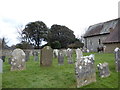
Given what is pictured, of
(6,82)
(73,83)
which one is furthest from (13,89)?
(73,83)

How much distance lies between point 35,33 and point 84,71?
48.0 m

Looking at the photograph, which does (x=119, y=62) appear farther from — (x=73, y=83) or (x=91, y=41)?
(x=91, y=41)

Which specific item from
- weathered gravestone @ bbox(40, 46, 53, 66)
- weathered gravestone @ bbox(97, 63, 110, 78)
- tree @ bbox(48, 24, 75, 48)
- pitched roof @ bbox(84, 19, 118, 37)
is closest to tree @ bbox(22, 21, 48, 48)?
tree @ bbox(48, 24, 75, 48)

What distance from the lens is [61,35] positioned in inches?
2173

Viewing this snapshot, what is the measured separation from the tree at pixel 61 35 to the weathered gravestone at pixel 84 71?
45.6 meters

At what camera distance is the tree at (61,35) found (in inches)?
2094

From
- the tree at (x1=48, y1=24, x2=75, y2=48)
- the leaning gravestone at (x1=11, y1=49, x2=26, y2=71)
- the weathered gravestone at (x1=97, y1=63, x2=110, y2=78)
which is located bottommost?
the weathered gravestone at (x1=97, y1=63, x2=110, y2=78)

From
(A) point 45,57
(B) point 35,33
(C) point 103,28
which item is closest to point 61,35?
(B) point 35,33

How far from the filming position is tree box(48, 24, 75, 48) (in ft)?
174

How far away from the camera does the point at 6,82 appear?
6117mm

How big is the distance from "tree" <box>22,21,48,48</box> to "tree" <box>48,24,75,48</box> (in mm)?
2921

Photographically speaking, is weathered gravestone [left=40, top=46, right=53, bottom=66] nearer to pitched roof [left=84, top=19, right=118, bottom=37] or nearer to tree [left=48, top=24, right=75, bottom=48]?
pitched roof [left=84, top=19, right=118, bottom=37]

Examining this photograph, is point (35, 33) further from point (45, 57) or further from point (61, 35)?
point (45, 57)

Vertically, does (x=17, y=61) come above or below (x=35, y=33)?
below
